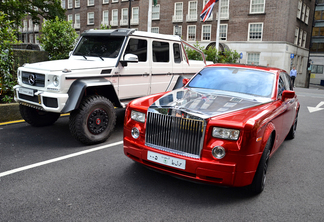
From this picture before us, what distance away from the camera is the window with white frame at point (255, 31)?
33.2 m

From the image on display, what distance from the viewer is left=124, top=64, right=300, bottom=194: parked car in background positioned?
3.25 m

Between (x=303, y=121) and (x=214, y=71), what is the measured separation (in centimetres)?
506

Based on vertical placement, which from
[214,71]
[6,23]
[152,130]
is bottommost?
[152,130]

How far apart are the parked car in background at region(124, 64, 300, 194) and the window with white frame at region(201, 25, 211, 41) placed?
111ft

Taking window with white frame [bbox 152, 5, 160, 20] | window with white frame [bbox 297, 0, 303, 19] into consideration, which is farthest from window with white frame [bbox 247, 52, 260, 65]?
window with white frame [bbox 152, 5, 160, 20]

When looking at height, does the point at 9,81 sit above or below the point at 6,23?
below

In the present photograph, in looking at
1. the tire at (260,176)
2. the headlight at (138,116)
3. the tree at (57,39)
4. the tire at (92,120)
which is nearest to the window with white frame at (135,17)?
the tree at (57,39)

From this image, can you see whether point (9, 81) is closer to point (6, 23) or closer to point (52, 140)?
point (6, 23)

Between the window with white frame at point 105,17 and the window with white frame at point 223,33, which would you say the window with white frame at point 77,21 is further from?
the window with white frame at point 223,33

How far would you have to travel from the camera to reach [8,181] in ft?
12.7

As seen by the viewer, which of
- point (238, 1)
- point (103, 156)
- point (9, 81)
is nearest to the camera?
point (103, 156)

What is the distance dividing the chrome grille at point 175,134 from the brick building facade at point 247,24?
84.4 feet

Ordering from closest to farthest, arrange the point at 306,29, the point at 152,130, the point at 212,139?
the point at 212,139, the point at 152,130, the point at 306,29

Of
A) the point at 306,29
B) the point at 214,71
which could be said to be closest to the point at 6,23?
the point at 214,71
